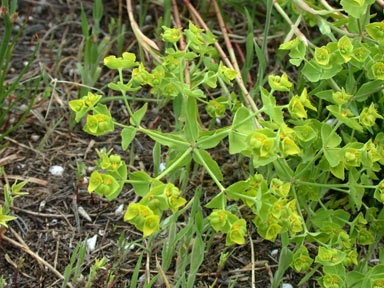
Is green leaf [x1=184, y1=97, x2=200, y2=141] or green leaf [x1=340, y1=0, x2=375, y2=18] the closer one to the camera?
green leaf [x1=184, y1=97, x2=200, y2=141]

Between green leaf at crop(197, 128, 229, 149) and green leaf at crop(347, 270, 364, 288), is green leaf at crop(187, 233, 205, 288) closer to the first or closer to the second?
green leaf at crop(197, 128, 229, 149)

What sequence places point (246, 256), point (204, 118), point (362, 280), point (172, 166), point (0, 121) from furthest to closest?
point (204, 118) → point (0, 121) → point (246, 256) → point (362, 280) → point (172, 166)

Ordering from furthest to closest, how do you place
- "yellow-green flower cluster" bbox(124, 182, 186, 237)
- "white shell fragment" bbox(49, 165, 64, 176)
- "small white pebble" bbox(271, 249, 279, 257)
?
"white shell fragment" bbox(49, 165, 64, 176), "small white pebble" bbox(271, 249, 279, 257), "yellow-green flower cluster" bbox(124, 182, 186, 237)

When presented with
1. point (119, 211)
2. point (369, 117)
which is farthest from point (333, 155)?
point (119, 211)

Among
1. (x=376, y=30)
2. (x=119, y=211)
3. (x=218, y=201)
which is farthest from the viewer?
(x=119, y=211)

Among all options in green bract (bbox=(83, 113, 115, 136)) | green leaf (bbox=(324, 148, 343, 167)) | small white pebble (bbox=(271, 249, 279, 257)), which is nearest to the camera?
green bract (bbox=(83, 113, 115, 136))

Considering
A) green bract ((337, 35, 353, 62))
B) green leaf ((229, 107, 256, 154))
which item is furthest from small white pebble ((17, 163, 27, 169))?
green bract ((337, 35, 353, 62))

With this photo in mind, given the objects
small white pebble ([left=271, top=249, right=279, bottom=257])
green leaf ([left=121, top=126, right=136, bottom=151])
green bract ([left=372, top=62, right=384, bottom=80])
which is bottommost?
small white pebble ([left=271, top=249, right=279, bottom=257])

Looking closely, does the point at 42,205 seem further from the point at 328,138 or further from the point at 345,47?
the point at 345,47

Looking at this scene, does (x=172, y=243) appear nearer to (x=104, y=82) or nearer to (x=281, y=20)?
(x=104, y=82)

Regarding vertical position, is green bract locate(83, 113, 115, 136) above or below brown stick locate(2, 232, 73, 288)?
above

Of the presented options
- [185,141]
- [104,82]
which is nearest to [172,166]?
[185,141]
